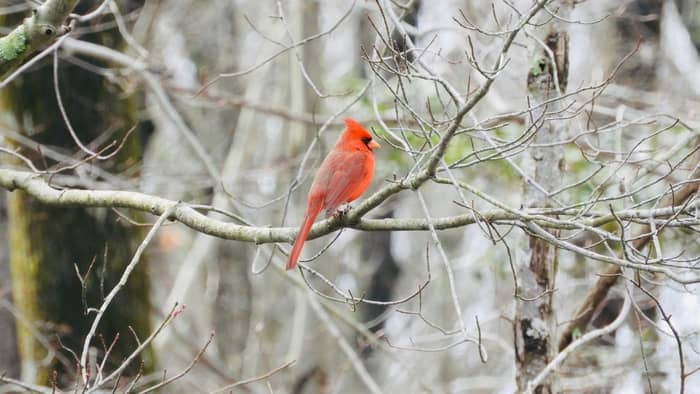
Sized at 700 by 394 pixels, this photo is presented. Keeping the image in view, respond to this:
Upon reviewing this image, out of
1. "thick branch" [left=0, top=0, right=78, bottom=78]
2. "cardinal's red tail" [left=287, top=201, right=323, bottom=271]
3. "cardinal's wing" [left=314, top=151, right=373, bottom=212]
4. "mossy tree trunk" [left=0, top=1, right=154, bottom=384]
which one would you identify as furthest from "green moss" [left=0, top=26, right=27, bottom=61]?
"mossy tree trunk" [left=0, top=1, right=154, bottom=384]

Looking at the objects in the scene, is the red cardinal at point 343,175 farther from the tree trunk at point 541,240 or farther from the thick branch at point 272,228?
the tree trunk at point 541,240

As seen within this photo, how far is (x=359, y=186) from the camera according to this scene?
4672 millimetres

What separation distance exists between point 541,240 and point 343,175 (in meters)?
0.99

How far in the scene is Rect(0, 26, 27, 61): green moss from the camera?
3.79 metres

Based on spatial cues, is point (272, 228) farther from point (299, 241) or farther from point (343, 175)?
point (343, 175)

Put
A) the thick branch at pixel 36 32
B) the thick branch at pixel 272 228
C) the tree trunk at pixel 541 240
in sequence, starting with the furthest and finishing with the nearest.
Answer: the tree trunk at pixel 541 240 → the thick branch at pixel 36 32 → the thick branch at pixel 272 228

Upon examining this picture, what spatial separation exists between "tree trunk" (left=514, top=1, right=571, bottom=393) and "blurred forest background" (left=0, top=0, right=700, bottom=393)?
12 millimetres

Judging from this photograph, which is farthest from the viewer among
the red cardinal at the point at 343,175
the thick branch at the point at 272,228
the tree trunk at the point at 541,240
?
the tree trunk at the point at 541,240

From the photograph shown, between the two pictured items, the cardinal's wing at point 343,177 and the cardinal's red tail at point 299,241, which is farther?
the cardinal's wing at point 343,177

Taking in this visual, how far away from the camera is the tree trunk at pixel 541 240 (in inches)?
183

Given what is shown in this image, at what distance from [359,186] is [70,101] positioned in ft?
9.38

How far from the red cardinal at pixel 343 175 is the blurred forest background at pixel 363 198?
0.20 meters

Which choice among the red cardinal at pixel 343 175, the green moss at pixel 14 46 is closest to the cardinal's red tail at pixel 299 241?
the red cardinal at pixel 343 175

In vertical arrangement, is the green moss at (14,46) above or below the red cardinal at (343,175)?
above
